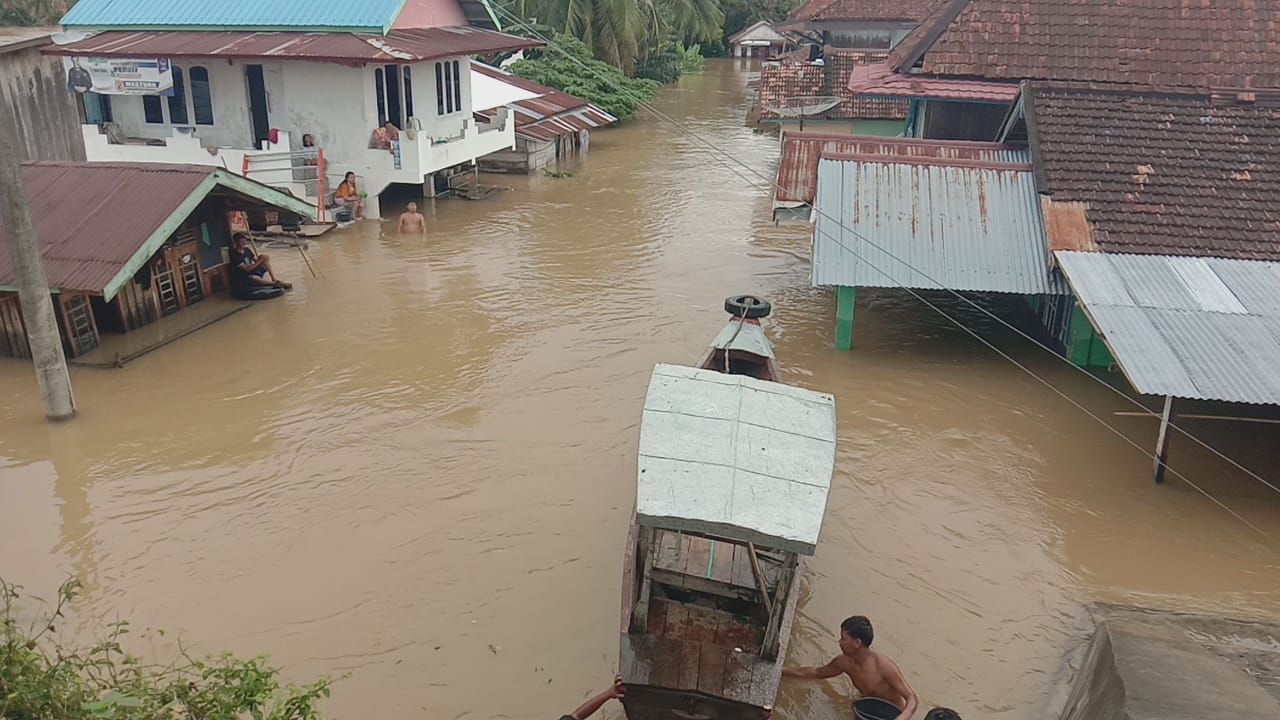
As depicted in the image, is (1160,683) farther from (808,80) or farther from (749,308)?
(808,80)

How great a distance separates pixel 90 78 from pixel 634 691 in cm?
1921

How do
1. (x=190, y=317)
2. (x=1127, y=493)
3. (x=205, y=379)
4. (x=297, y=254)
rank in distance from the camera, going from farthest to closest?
(x=297, y=254), (x=190, y=317), (x=205, y=379), (x=1127, y=493)

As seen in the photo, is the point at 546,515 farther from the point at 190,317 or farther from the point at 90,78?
the point at 90,78

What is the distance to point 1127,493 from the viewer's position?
32.9 feet

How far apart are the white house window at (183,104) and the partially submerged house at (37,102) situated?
1.62m

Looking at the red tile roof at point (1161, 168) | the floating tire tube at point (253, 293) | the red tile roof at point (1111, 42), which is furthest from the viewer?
the red tile roof at point (1111, 42)

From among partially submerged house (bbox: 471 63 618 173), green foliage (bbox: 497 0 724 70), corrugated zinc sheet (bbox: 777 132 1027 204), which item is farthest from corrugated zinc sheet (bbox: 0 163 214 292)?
green foliage (bbox: 497 0 724 70)

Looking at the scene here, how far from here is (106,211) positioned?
1287cm

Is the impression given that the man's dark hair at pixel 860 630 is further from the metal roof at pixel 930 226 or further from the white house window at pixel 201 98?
the white house window at pixel 201 98

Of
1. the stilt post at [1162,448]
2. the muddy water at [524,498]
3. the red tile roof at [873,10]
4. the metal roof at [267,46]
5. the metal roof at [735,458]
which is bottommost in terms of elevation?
the muddy water at [524,498]

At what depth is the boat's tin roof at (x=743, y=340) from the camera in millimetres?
10289

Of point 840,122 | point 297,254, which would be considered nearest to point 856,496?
point 297,254

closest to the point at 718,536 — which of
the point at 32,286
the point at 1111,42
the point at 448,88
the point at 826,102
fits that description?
the point at 32,286

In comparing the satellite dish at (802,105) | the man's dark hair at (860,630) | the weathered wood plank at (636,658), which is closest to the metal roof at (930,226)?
the man's dark hair at (860,630)
